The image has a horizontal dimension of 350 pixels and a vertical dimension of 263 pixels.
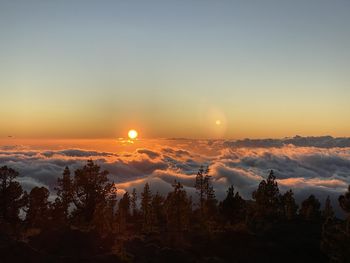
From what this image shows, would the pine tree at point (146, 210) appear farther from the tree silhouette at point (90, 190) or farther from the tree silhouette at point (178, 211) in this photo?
the tree silhouette at point (90, 190)

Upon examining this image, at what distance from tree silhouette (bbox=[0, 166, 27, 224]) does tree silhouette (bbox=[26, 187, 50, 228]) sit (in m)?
14.7

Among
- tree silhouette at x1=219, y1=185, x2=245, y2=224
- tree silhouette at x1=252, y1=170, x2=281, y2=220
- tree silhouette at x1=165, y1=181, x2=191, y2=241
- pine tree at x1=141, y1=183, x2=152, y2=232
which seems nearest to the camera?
tree silhouette at x1=165, y1=181, x2=191, y2=241

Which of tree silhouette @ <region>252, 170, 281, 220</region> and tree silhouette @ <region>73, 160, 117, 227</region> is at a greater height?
tree silhouette @ <region>73, 160, 117, 227</region>

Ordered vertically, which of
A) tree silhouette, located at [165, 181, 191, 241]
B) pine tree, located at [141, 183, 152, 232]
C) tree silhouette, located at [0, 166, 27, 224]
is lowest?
pine tree, located at [141, 183, 152, 232]

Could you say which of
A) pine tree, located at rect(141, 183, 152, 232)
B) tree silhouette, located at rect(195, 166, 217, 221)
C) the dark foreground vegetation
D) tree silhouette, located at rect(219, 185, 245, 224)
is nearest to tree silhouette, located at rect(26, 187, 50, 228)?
the dark foreground vegetation

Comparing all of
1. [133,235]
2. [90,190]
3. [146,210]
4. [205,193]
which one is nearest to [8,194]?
[90,190]

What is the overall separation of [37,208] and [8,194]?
18605 millimetres

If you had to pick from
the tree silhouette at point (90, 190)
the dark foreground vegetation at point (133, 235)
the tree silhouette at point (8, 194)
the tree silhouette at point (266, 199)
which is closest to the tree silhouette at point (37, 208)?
the dark foreground vegetation at point (133, 235)

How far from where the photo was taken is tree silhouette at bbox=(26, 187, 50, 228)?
86.5 metres

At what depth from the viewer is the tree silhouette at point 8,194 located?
68.9 meters

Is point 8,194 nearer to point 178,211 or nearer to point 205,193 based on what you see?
point 178,211

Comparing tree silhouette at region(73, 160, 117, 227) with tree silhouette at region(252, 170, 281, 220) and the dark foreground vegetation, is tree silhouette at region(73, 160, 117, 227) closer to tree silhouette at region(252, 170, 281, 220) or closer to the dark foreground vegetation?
the dark foreground vegetation

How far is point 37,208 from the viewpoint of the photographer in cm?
8712

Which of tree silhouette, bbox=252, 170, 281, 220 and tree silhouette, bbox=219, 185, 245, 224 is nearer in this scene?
tree silhouette, bbox=219, 185, 245, 224
